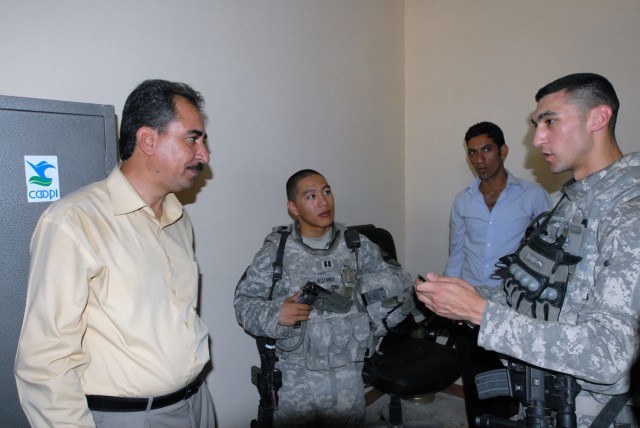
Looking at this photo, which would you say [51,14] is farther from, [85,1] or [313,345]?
[313,345]

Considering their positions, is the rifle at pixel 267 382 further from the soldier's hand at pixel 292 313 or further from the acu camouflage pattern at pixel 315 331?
the soldier's hand at pixel 292 313

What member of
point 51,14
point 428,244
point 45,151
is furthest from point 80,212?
point 428,244

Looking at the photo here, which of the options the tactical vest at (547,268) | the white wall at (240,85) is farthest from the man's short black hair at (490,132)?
the tactical vest at (547,268)

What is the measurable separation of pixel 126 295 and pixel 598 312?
1450 mm

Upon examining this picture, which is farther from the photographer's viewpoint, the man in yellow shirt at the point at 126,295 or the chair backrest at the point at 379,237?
the chair backrest at the point at 379,237

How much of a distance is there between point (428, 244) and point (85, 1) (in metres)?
3.08

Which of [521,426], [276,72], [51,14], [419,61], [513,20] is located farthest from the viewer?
[419,61]

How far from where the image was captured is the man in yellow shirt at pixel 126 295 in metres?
1.21

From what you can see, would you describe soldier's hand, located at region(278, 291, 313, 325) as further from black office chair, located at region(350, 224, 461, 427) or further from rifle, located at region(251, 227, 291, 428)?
black office chair, located at region(350, 224, 461, 427)

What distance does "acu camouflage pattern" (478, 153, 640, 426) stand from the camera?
1.24 metres

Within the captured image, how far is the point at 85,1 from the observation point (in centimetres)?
178

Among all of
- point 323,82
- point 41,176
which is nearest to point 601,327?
point 41,176

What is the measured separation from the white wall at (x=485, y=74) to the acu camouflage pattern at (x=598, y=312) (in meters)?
1.92

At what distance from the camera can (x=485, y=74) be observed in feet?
11.4
